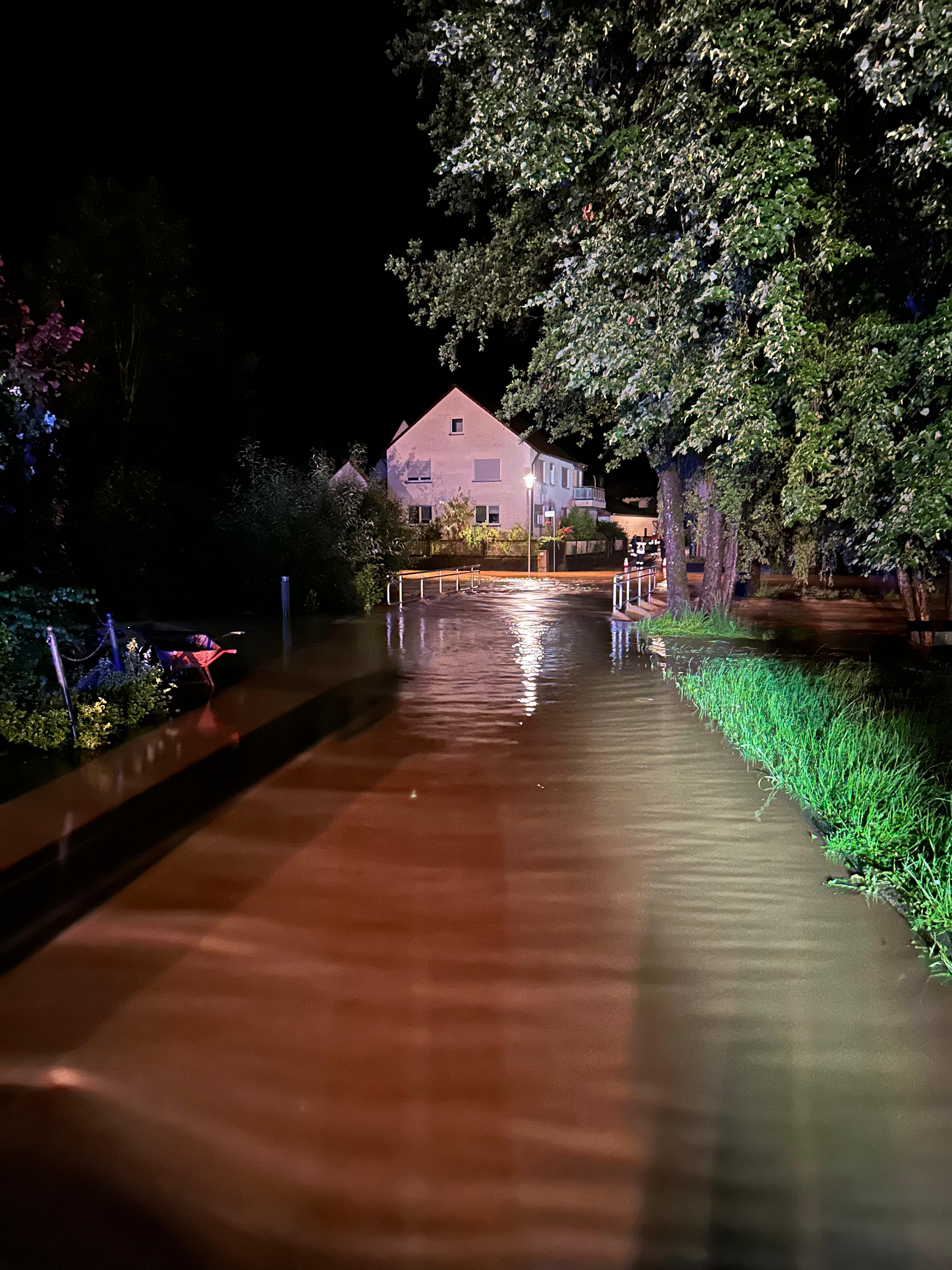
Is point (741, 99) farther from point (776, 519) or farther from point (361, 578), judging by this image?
point (361, 578)

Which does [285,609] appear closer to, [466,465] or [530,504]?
[530,504]

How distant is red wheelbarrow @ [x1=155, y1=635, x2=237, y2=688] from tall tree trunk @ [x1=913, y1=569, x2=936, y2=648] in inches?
492

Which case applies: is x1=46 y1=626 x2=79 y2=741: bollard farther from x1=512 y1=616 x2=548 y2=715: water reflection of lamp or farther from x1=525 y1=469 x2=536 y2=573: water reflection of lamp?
x1=525 y1=469 x2=536 y2=573: water reflection of lamp

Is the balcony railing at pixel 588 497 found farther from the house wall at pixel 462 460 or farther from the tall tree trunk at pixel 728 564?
the tall tree trunk at pixel 728 564

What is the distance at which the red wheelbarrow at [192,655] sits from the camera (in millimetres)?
12484

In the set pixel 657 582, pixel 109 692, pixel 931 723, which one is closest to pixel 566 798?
pixel 931 723

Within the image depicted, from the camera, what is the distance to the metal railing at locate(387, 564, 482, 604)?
31.7 m

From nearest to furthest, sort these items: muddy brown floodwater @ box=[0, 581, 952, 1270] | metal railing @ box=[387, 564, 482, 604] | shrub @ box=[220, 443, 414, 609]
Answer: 1. muddy brown floodwater @ box=[0, 581, 952, 1270]
2. shrub @ box=[220, 443, 414, 609]
3. metal railing @ box=[387, 564, 482, 604]

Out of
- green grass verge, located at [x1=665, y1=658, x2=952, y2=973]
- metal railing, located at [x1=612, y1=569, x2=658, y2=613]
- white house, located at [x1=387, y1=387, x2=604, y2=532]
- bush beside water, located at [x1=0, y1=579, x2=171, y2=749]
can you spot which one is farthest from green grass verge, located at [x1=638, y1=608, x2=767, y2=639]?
white house, located at [x1=387, y1=387, x2=604, y2=532]

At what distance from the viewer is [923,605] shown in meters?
19.6

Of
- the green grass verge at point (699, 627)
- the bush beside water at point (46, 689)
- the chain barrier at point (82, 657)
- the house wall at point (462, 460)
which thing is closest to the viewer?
the bush beside water at point (46, 689)

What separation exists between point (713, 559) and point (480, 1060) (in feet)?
65.7

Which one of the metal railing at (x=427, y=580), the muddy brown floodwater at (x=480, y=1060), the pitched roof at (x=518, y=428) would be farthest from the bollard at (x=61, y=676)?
the pitched roof at (x=518, y=428)

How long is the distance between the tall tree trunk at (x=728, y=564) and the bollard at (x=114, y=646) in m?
14.7
